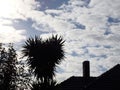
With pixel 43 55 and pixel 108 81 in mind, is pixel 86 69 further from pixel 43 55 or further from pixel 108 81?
pixel 43 55

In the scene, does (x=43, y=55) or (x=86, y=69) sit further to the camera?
(x=86, y=69)

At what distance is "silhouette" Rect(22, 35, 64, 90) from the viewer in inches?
1050

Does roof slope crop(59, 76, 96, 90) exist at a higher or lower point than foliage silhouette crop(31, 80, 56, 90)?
lower

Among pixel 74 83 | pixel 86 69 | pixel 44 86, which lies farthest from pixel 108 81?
pixel 44 86

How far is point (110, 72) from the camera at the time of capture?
3319cm

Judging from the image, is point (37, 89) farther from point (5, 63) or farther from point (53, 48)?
point (5, 63)

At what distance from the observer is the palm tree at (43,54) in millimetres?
26766

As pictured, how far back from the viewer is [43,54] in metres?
27.1

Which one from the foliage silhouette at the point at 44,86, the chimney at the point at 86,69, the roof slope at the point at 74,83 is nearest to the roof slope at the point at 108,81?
the chimney at the point at 86,69

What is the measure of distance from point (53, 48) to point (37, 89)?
5.13 m

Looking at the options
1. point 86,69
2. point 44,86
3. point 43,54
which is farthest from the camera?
point 86,69

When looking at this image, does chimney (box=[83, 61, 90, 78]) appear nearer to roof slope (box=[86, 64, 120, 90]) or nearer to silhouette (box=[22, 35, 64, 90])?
roof slope (box=[86, 64, 120, 90])

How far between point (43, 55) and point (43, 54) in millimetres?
83

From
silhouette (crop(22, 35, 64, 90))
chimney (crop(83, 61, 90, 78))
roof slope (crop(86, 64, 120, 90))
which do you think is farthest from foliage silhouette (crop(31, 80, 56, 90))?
chimney (crop(83, 61, 90, 78))
